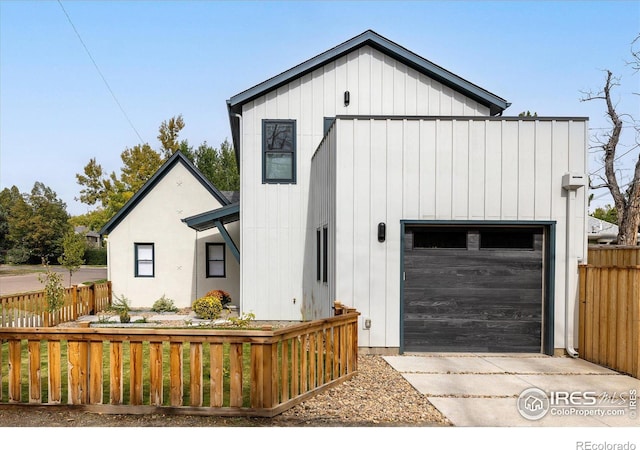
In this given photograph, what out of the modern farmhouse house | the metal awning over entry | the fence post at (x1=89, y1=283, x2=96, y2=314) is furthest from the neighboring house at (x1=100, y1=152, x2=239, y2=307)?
the modern farmhouse house

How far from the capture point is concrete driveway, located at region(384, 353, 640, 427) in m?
5.34

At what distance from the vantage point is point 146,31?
12.8 m

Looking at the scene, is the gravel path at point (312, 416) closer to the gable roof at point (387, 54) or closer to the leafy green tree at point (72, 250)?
the gable roof at point (387, 54)

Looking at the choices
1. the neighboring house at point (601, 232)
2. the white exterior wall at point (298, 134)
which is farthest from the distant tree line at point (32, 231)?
the neighboring house at point (601, 232)

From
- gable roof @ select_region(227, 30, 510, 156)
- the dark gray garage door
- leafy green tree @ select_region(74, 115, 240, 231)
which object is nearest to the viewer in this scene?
the dark gray garage door

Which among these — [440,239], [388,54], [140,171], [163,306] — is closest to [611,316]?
[440,239]

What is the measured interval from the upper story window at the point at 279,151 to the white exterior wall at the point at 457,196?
4.16 m

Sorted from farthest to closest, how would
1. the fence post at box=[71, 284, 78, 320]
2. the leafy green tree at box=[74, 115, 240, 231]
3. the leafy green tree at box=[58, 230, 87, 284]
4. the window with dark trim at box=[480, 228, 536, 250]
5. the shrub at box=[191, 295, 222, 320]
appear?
the leafy green tree at box=[74, 115, 240, 231]
the leafy green tree at box=[58, 230, 87, 284]
the fence post at box=[71, 284, 78, 320]
the shrub at box=[191, 295, 222, 320]
the window with dark trim at box=[480, 228, 536, 250]

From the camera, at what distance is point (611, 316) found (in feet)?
25.4

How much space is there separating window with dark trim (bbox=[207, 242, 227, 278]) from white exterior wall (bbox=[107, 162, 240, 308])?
181mm

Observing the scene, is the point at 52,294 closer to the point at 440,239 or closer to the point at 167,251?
the point at 167,251

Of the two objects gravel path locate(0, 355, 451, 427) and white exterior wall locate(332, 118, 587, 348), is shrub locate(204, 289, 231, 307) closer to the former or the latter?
white exterior wall locate(332, 118, 587, 348)

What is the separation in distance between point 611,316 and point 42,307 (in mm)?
12600

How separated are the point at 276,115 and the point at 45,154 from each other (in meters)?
16.8
